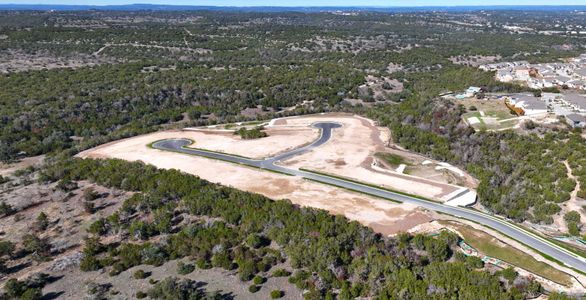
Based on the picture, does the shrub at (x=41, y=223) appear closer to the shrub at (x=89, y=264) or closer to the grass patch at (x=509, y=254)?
the shrub at (x=89, y=264)

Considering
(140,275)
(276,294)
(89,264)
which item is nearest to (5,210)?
(89,264)

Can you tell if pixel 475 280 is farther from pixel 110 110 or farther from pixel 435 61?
pixel 435 61

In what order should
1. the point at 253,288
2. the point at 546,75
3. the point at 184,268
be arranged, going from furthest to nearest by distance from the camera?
the point at 546,75
the point at 184,268
the point at 253,288

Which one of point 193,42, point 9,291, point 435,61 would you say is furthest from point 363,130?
point 193,42

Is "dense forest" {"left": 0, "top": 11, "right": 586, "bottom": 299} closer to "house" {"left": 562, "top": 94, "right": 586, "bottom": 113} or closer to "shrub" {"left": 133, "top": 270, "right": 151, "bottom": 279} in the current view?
"shrub" {"left": 133, "top": 270, "right": 151, "bottom": 279}

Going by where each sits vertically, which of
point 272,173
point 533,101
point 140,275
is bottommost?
point 140,275

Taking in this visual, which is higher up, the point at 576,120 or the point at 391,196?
the point at 576,120

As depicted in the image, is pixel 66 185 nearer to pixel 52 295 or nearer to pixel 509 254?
pixel 52 295

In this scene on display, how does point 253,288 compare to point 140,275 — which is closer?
point 253,288
